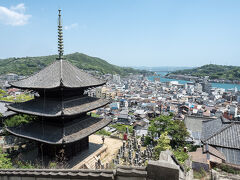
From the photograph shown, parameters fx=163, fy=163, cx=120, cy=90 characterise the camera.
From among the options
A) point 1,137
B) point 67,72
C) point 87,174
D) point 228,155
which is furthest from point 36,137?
point 228,155

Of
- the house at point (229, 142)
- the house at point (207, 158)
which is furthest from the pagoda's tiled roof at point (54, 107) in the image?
the house at point (229, 142)

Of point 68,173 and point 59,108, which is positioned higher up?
point 59,108

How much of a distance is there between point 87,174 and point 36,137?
39.8 ft

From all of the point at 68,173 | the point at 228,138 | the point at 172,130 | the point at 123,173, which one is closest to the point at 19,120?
the point at 68,173

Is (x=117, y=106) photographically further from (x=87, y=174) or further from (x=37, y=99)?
(x=87, y=174)

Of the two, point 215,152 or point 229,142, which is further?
point 229,142

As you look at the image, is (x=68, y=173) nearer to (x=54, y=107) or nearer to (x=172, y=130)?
(x=54, y=107)

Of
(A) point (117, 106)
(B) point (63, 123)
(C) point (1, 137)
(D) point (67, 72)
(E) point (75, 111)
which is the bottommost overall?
(A) point (117, 106)

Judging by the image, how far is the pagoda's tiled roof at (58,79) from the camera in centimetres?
1661

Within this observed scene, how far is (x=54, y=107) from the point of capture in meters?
16.5

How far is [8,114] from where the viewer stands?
104ft

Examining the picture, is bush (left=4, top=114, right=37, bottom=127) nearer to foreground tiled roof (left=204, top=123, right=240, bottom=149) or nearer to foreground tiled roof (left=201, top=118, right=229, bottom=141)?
foreground tiled roof (left=204, top=123, right=240, bottom=149)

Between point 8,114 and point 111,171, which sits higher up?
point 111,171

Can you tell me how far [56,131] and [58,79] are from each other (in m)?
5.31
